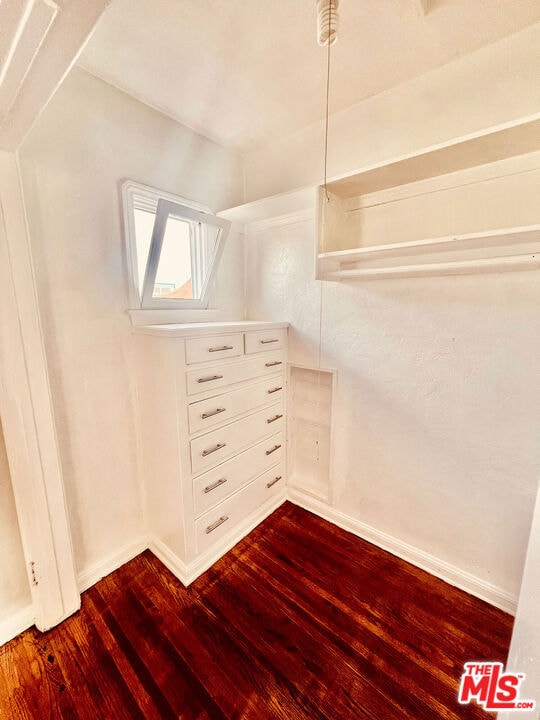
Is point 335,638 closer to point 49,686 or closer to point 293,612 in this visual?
point 293,612

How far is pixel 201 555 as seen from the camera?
1.64 m

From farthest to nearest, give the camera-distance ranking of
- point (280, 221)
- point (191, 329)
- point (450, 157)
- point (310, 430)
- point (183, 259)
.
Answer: point (310, 430), point (280, 221), point (183, 259), point (191, 329), point (450, 157)

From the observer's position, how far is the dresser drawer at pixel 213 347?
145 cm

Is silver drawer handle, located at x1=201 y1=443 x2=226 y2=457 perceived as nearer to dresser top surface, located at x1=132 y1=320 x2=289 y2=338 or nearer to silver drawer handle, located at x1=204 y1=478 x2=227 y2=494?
silver drawer handle, located at x1=204 y1=478 x2=227 y2=494

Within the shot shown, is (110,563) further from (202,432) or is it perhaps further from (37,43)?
(37,43)

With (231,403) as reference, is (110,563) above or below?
below

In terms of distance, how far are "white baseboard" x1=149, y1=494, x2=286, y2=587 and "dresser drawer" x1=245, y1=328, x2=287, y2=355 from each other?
114cm

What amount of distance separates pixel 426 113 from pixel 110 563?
9.68ft

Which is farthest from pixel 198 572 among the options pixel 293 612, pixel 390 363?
pixel 390 363

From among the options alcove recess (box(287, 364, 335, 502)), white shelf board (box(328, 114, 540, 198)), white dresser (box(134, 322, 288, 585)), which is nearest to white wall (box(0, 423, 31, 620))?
white dresser (box(134, 322, 288, 585))

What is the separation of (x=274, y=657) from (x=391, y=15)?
8.80ft

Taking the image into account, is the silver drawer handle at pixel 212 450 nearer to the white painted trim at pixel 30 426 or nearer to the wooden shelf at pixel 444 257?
the white painted trim at pixel 30 426

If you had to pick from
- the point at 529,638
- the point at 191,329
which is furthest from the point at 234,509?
the point at 529,638

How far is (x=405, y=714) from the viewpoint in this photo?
1.06 meters
